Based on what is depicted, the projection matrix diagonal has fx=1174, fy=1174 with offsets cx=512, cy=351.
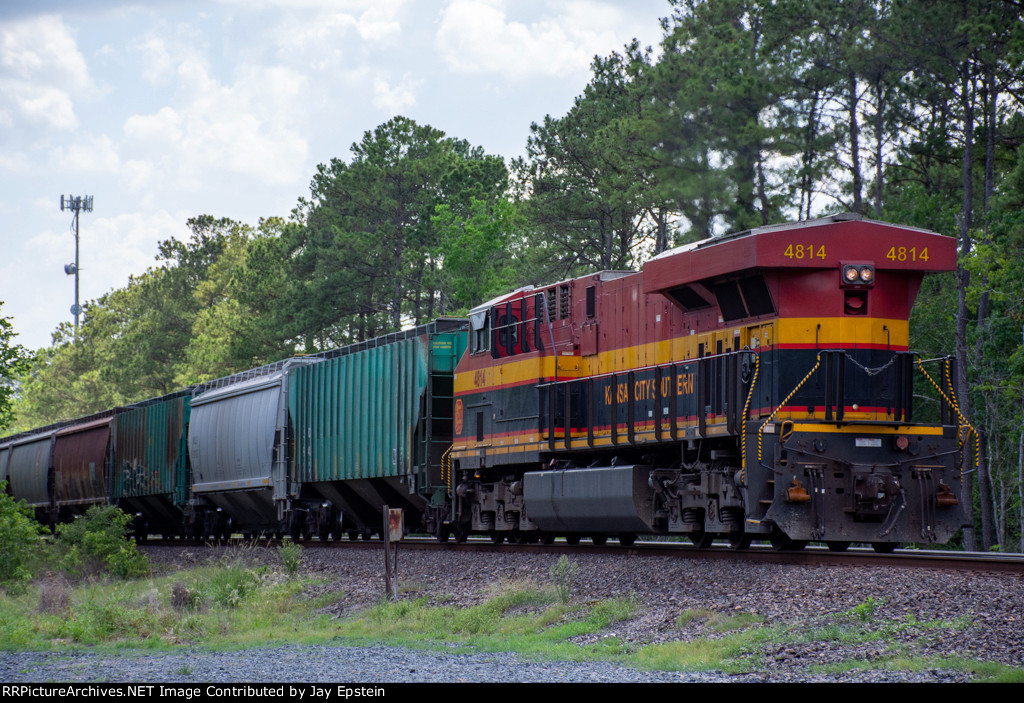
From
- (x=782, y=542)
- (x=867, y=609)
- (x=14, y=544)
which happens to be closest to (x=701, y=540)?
(x=782, y=542)

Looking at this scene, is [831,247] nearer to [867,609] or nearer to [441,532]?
[867,609]

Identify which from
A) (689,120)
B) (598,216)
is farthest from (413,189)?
(689,120)

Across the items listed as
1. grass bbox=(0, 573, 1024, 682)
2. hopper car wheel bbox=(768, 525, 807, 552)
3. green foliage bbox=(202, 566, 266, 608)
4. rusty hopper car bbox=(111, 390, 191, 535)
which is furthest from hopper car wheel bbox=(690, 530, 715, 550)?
rusty hopper car bbox=(111, 390, 191, 535)

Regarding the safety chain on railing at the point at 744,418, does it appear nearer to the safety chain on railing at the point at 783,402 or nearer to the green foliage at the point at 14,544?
the safety chain on railing at the point at 783,402

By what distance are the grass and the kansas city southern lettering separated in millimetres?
2881

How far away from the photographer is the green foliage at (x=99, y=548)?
23844 mm

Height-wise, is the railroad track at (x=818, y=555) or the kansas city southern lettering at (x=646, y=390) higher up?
the kansas city southern lettering at (x=646, y=390)

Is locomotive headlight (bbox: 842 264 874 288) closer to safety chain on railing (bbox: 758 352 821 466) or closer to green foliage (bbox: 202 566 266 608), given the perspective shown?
safety chain on railing (bbox: 758 352 821 466)

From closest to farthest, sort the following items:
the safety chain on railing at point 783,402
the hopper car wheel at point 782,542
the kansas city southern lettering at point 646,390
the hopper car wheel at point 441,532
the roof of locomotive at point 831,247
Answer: the safety chain on railing at point 783,402, the roof of locomotive at point 831,247, the hopper car wheel at point 782,542, the kansas city southern lettering at point 646,390, the hopper car wheel at point 441,532

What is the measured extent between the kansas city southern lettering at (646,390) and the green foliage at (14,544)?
1226cm

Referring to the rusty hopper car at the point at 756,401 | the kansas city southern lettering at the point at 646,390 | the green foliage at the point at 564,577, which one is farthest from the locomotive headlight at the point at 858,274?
the green foliage at the point at 564,577

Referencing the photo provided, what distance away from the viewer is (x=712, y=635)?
10.7 metres

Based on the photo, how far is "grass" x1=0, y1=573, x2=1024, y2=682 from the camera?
31.3 ft

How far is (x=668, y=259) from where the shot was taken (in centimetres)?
1475
